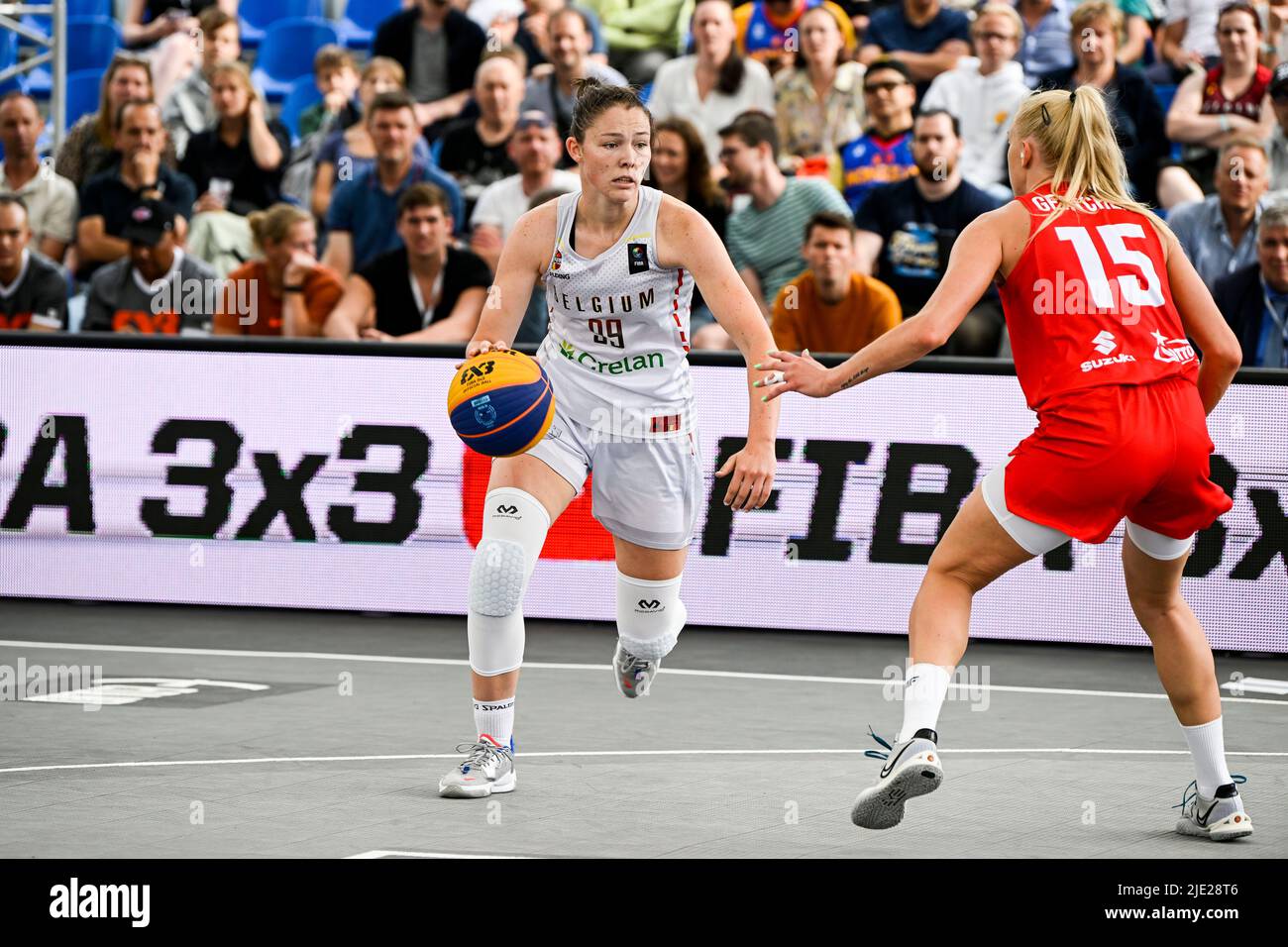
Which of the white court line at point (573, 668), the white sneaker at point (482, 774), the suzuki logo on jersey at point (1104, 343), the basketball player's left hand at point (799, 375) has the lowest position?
the white court line at point (573, 668)

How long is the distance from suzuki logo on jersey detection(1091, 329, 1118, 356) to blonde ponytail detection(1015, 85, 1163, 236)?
1.32 feet

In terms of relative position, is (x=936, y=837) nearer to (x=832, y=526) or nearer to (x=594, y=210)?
(x=594, y=210)

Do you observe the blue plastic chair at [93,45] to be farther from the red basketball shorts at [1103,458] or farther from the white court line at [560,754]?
the red basketball shorts at [1103,458]

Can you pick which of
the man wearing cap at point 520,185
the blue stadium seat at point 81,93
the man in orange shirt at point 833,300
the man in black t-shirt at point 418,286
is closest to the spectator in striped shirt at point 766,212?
the man in orange shirt at point 833,300

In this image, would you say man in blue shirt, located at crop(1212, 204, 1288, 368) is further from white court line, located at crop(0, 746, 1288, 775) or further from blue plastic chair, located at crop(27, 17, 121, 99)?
blue plastic chair, located at crop(27, 17, 121, 99)

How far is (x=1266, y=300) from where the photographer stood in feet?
36.7

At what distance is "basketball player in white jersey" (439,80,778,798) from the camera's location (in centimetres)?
668

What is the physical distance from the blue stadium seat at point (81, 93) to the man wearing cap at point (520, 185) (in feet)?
21.9

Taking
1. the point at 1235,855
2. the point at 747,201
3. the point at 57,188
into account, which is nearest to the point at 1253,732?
the point at 1235,855

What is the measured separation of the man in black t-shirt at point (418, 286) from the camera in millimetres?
11945

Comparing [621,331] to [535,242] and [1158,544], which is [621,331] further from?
[1158,544]

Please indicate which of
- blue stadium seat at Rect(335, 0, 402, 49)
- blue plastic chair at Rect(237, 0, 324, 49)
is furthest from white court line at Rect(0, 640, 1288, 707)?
blue plastic chair at Rect(237, 0, 324, 49)

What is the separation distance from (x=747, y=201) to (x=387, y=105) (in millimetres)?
2556

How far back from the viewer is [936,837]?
5.98m
